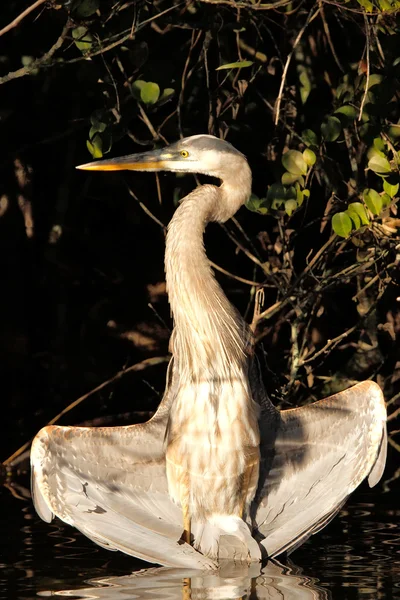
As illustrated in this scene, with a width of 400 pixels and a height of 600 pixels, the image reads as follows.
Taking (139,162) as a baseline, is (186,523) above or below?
below

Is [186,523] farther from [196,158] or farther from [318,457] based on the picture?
[196,158]

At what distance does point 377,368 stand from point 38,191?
2744 mm

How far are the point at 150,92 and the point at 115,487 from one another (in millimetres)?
2049

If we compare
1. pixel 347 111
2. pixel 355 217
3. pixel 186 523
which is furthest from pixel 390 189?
pixel 186 523

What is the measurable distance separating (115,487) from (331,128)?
2.14 m

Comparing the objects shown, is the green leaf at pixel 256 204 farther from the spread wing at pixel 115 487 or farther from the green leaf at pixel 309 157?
the spread wing at pixel 115 487

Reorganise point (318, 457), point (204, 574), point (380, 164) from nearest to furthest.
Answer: point (204, 574) < point (318, 457) < point (380, 164)

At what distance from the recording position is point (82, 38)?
19.1 ft

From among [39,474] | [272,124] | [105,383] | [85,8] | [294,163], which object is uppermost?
[85,8]

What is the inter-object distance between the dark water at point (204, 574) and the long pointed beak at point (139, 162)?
5.90 ft

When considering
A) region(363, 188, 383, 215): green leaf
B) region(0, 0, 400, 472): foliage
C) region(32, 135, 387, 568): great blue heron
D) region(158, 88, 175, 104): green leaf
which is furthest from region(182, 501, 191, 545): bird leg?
region(158, 88, 175, 104): green leaf

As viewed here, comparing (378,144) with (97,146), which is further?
(97,146)

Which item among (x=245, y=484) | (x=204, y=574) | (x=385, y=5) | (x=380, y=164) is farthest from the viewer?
(x=380, y=164)

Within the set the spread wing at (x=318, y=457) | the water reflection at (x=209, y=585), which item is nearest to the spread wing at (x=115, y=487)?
the water reflection at (x=209, y=585)
